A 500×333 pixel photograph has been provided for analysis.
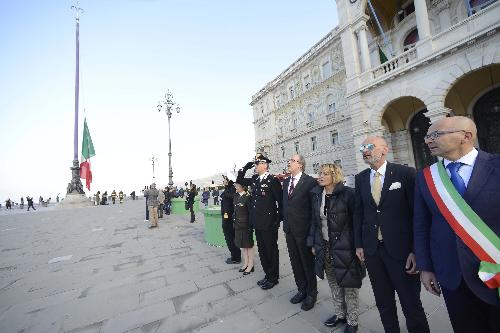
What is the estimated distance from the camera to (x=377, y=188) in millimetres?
2525

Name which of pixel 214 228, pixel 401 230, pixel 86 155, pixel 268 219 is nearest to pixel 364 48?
pixel 214 228

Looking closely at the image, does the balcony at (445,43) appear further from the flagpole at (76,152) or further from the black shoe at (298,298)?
the flagpole at (76,152)

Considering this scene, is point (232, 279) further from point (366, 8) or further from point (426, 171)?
point (366, 8)

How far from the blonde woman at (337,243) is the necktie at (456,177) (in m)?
1.19

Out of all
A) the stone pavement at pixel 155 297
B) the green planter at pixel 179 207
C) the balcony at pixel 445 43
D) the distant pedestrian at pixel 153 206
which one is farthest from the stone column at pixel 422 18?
the green planter at pixel 179 207

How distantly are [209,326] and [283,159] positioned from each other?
108 feet

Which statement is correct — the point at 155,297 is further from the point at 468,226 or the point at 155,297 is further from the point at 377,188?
the point at 468,226

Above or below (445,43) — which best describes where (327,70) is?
above

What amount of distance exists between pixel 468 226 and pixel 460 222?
0.04 metres

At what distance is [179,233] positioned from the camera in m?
9.59

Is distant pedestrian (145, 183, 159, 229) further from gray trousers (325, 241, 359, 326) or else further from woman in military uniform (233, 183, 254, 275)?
gray trousers (325, 241, 359, 326)

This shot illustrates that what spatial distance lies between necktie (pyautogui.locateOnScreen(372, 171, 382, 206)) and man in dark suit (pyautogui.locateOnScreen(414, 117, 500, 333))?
1.69 feet

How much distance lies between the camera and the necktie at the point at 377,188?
8.20 ft

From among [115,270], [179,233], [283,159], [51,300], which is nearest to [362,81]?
[179,233]
